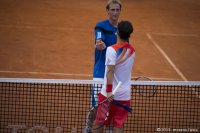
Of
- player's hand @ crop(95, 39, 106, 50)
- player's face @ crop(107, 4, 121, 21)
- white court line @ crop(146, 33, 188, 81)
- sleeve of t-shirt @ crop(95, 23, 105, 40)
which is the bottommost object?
white court line @ crop(146, 33, 188, 81)

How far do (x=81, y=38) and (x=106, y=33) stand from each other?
26.0ft

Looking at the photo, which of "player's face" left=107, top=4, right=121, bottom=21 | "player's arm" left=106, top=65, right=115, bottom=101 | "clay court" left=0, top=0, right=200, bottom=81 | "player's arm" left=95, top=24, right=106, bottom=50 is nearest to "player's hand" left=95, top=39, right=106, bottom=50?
"player's arm" left=95, top=24, right=106, bottom=50

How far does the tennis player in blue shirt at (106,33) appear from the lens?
5738 millimetres

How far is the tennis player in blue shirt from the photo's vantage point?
5738mm

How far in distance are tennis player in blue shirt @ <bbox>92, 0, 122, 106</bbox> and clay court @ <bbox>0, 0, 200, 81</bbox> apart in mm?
4320

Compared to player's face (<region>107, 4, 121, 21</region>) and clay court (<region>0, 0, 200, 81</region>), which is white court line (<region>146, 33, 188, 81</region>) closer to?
clay court (<region>0, 0, 200, 81</region>)

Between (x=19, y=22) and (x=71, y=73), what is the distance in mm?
5116

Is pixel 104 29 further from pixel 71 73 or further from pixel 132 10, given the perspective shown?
pixel 132 10

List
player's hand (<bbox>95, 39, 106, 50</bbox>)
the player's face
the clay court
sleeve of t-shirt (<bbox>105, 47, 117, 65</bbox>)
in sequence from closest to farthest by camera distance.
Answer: sleeve of t-shirt (<bbox>105, 47, 117, 65</bbox>) < player's hand (<bbox>95, 39, 106, 50</bbox>) < the player's face < the clay court

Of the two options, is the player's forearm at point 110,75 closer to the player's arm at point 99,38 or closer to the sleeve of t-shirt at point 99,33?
the player's arm at point 99,38

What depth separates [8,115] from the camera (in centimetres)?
698

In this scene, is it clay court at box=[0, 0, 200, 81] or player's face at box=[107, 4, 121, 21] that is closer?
player's face at box=[107, 4, 121, 21]

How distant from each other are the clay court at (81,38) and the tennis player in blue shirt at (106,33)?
432cm

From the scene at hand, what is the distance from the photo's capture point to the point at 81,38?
45.1ft
